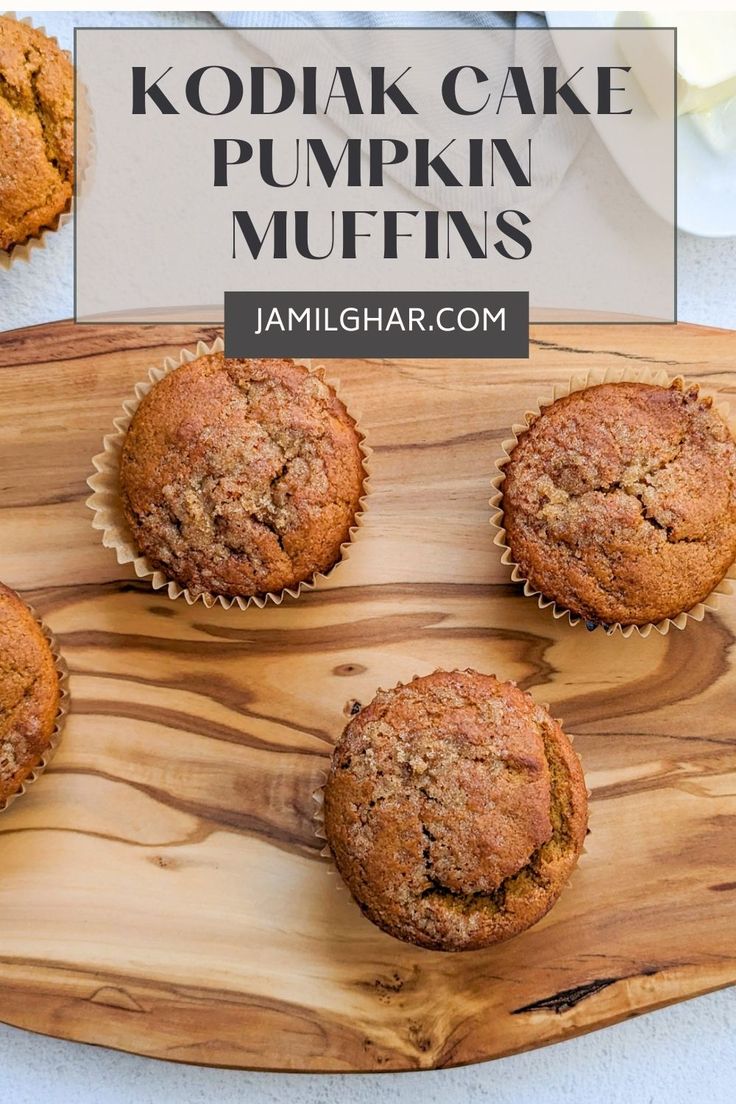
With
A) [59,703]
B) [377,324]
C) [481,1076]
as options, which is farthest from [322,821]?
[377,324]

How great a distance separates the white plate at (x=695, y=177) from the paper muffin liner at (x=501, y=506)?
2.13ft

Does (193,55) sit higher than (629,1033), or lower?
higher

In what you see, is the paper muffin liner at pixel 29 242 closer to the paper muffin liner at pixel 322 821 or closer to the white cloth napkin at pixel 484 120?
the white cloth napkin at pixel 484 120

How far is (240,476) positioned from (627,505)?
102 centimetres

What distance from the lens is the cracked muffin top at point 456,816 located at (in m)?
2.41

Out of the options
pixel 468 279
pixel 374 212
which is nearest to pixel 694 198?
pixel 468 279

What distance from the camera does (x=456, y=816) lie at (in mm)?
2408

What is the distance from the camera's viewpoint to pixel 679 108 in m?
3.10

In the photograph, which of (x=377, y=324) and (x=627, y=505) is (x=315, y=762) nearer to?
(x=627, y=505)

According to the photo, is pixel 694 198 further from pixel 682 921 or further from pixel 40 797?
pixel 40 797

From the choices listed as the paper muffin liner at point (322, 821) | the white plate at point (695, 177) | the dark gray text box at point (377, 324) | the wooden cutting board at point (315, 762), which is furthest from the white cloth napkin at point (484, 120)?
the paper muffin liner at point (322, 821)

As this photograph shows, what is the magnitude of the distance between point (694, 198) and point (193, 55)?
1.76m

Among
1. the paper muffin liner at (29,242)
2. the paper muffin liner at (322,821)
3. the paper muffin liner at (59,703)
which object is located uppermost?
the paper muffin liner at (29,242)

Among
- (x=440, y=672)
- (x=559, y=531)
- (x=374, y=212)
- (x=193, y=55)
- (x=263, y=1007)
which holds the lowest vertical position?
(x=263, y=1007)
